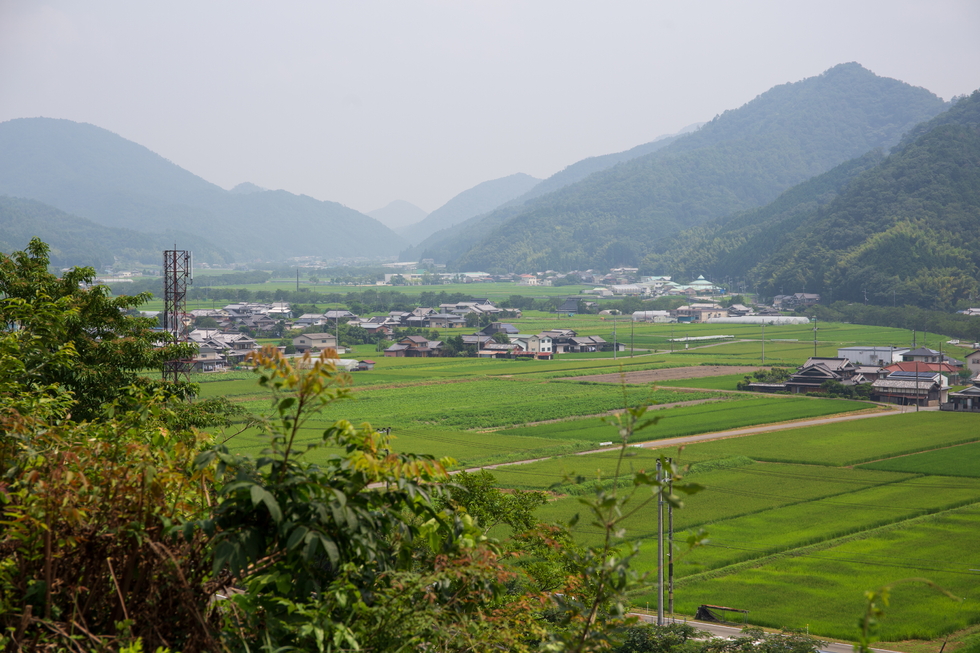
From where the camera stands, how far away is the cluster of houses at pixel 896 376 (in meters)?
36.5

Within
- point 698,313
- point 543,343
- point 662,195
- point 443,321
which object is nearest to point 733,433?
point 543,343

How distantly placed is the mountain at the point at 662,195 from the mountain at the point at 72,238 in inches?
2554

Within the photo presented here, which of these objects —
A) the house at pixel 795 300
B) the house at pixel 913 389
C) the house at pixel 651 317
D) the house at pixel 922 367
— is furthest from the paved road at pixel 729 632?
the house at pixel 795 300

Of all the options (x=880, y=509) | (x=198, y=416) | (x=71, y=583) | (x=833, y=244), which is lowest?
(x=880, y=509)

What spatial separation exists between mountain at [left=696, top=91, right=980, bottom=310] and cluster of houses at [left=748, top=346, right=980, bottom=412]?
27829mm

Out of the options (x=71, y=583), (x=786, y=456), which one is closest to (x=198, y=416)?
(x=71, y=583)

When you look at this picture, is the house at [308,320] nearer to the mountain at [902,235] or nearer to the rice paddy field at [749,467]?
the rice paddy field at [749,467]

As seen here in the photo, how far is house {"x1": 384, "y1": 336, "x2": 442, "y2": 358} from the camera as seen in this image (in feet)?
190

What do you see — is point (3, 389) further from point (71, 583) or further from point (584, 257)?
point (584, 257)

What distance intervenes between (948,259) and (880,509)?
62.5m

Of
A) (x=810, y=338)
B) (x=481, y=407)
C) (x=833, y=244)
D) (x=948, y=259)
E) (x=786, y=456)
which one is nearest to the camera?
(x=786, y=456)

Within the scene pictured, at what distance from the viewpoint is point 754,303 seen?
9094 cm

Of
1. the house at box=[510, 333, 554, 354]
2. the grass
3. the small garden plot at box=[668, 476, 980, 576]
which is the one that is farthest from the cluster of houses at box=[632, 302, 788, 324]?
the small garden plot at box=[668, 476, 980, 576]

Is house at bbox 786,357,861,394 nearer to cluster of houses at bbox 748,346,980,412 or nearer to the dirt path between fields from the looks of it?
cluster of houses at bbox 748,346,980,412
